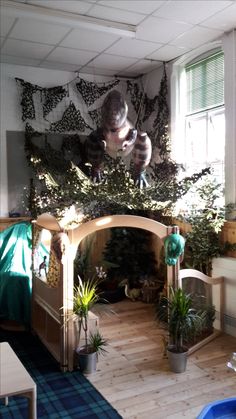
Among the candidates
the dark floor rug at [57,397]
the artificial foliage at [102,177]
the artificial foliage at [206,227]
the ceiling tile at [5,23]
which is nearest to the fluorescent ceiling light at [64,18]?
the ceiling tile at [5,23]

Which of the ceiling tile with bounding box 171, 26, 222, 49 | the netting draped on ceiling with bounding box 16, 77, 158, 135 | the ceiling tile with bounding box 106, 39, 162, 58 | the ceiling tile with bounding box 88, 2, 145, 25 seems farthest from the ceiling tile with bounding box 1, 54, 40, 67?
the ceiling tile with bounding box 171, 26, 222, 49

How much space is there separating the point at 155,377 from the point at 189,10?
3462mm

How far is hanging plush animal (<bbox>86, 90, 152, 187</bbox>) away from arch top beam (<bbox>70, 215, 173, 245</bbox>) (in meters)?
1.16

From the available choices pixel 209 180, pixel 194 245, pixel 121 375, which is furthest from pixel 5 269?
pixel 209 180

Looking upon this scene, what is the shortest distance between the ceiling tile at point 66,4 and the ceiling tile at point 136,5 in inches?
7.0

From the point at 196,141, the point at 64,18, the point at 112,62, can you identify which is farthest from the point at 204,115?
the point at 64,18

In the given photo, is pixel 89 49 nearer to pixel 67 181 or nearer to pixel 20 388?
pixel 67 181

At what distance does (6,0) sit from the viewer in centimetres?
365

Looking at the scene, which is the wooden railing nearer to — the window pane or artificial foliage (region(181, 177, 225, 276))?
artificial foliage (region(181, 177, 225, 276))

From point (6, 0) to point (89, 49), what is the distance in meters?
1.51

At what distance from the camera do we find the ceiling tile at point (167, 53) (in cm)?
500

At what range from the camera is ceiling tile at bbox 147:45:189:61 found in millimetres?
5000

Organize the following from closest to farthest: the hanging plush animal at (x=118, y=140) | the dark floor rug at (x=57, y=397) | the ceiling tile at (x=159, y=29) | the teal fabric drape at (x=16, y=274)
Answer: the dark floor rug at (x=57, y=397), the ceiling tile at (x=159, y=29), the teal fabric drape at (x=16, y=274), the hanging plush animal at (x=118, y=140)

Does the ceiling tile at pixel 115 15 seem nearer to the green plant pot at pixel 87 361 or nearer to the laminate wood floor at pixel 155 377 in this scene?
the green plant pot at pixel 87 361
